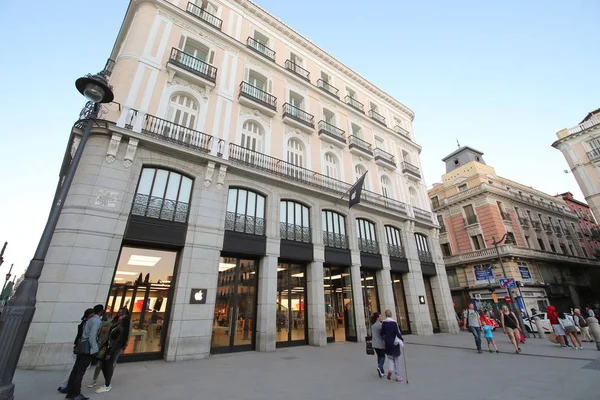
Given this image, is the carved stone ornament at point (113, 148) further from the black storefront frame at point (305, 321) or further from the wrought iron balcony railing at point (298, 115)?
the wrought iron balcony railing at point (298, 115)

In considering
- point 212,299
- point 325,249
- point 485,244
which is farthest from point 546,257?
point 212,299

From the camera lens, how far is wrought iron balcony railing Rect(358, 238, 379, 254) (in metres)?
16.8

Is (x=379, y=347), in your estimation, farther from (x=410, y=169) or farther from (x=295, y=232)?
(x=410, y=169)

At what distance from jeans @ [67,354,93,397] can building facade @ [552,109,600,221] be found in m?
41.0

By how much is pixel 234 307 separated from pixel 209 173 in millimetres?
6143

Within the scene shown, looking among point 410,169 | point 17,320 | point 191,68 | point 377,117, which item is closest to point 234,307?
point 17,320

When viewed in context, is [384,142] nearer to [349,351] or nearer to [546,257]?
[349,351]

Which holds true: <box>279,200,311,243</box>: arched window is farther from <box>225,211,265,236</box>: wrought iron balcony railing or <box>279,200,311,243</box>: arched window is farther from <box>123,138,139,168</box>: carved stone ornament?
<box>123,138,139,168</box>: carved stone ornament

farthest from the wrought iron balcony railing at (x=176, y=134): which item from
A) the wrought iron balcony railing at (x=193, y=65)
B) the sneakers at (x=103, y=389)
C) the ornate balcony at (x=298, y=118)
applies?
the sneakers at (x=103, y=389)

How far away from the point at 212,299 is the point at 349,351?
6.29 m

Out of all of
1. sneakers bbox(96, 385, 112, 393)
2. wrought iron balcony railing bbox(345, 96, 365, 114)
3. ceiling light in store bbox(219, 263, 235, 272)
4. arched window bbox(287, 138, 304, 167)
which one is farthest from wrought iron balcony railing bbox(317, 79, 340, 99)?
sneakers bbox(96, 385, 112, 393)

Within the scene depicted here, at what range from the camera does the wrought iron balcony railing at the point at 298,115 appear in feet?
54.9

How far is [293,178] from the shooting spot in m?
14.7

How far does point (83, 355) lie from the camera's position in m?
5.29
